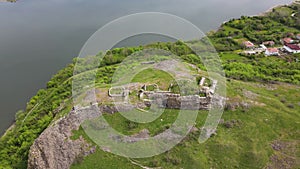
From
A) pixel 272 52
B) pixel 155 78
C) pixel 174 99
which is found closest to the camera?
pixel 174 99

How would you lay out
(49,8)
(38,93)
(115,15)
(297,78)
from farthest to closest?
1. (49,8)
2. (115,15)
3. (38,93)
4. (297,78)

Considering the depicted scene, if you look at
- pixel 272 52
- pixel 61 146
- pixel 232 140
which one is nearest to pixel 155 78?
pixel 232 140

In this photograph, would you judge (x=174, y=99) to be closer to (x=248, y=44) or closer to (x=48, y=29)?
(x=248, y=44)

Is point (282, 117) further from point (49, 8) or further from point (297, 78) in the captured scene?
point (49, 8)

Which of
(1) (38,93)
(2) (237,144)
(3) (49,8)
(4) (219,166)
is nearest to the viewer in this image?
(4) (219,166)

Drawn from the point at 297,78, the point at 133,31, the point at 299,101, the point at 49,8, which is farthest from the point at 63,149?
the point at 49,8

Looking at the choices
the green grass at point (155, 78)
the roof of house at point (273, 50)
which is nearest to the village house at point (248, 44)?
the roof of house at point (273, 50)

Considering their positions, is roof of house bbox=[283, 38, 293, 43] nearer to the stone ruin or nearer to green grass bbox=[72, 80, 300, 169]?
green grass bbox=[72, 80, 300, 169]
